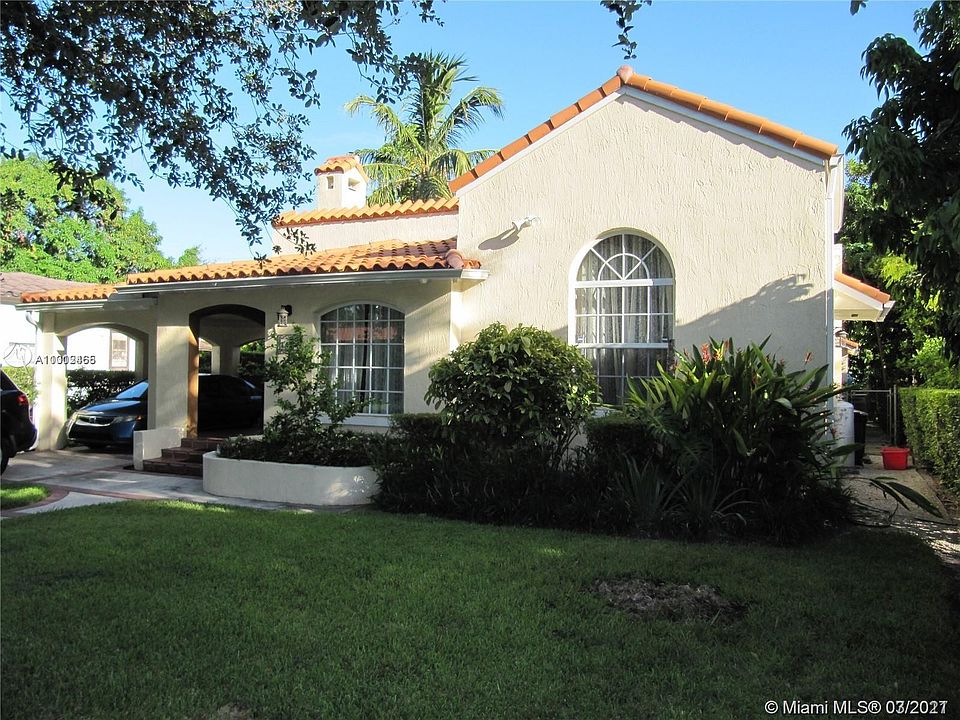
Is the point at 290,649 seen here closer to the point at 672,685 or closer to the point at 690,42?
the point at 672,685

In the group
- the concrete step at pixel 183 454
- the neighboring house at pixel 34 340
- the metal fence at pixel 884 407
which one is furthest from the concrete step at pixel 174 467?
the metal fence at pixel 884 407

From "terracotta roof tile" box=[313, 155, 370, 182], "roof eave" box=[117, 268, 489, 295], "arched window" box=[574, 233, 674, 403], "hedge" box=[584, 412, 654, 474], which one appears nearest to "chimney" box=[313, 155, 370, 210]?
"terracotta roof tile" box=[313, 155, 370, 182]

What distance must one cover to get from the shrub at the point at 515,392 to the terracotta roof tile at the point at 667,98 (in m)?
3.36

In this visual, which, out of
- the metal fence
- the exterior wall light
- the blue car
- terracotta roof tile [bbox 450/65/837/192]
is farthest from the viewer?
the metal fence

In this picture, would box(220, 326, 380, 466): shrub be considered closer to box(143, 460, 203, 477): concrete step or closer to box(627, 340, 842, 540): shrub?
box(143, 460, 203, 477): concrete step

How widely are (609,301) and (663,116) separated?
8.72 feet

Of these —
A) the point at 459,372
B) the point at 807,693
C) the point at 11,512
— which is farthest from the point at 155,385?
the point at 807,693

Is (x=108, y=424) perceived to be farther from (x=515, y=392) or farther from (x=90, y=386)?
(x=515, y=392)

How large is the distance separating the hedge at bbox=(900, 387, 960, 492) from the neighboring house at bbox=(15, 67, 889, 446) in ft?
4.93

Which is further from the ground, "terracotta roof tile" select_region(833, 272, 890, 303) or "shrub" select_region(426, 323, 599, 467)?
"terracotta roof tile" select_region(833, 272, 890, 303)

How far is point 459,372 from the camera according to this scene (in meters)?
9.01

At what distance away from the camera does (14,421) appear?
11781mm

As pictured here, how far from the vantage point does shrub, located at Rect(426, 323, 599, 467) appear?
8.84 metres

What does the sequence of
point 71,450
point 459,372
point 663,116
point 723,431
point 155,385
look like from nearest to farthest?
1. point 723,431
2. point 459,372
3. point 663,116
4. point 155,385
5. point 71,450
